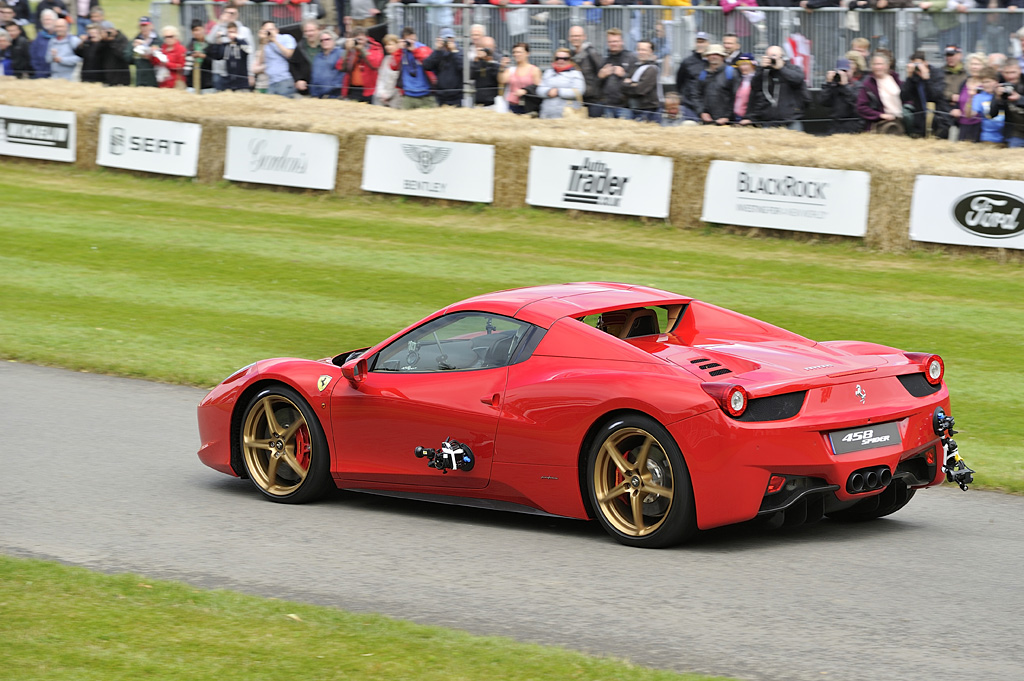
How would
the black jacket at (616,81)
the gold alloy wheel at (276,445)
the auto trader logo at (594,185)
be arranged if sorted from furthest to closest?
the black jacket at (616,81) < the auto trader logo at (594,185) < the gold alloy wheel at (276,445)

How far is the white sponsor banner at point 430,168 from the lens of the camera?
2084 centimetres

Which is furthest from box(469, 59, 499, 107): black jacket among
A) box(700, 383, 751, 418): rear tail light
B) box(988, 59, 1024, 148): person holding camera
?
box(700, 383, 751, 418): rear tail light

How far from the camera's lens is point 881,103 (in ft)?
63.8

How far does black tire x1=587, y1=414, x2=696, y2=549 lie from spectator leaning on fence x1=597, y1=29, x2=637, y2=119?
1439 cm

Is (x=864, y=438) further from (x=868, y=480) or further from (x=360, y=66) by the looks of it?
(x=360, y=66)

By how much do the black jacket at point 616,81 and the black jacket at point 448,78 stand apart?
2.53 m

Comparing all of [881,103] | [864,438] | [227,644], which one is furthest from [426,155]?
[227,644]

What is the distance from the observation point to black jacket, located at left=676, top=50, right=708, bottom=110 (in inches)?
802

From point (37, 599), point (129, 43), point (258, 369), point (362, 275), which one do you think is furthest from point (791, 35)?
point (37, 599)

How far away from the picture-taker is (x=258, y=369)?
8578 millimetres

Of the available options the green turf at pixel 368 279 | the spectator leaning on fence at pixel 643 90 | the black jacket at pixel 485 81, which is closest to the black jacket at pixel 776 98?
the spectator leaning on fence at pixel 643 90

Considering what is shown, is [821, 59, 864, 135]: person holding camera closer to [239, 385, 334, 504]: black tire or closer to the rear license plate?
[239, 385, 334, 504]: black tire

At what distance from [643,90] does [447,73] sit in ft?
12.2

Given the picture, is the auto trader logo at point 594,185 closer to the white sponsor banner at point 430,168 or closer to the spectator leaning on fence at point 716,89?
the white sponsor banner at point 430,168
